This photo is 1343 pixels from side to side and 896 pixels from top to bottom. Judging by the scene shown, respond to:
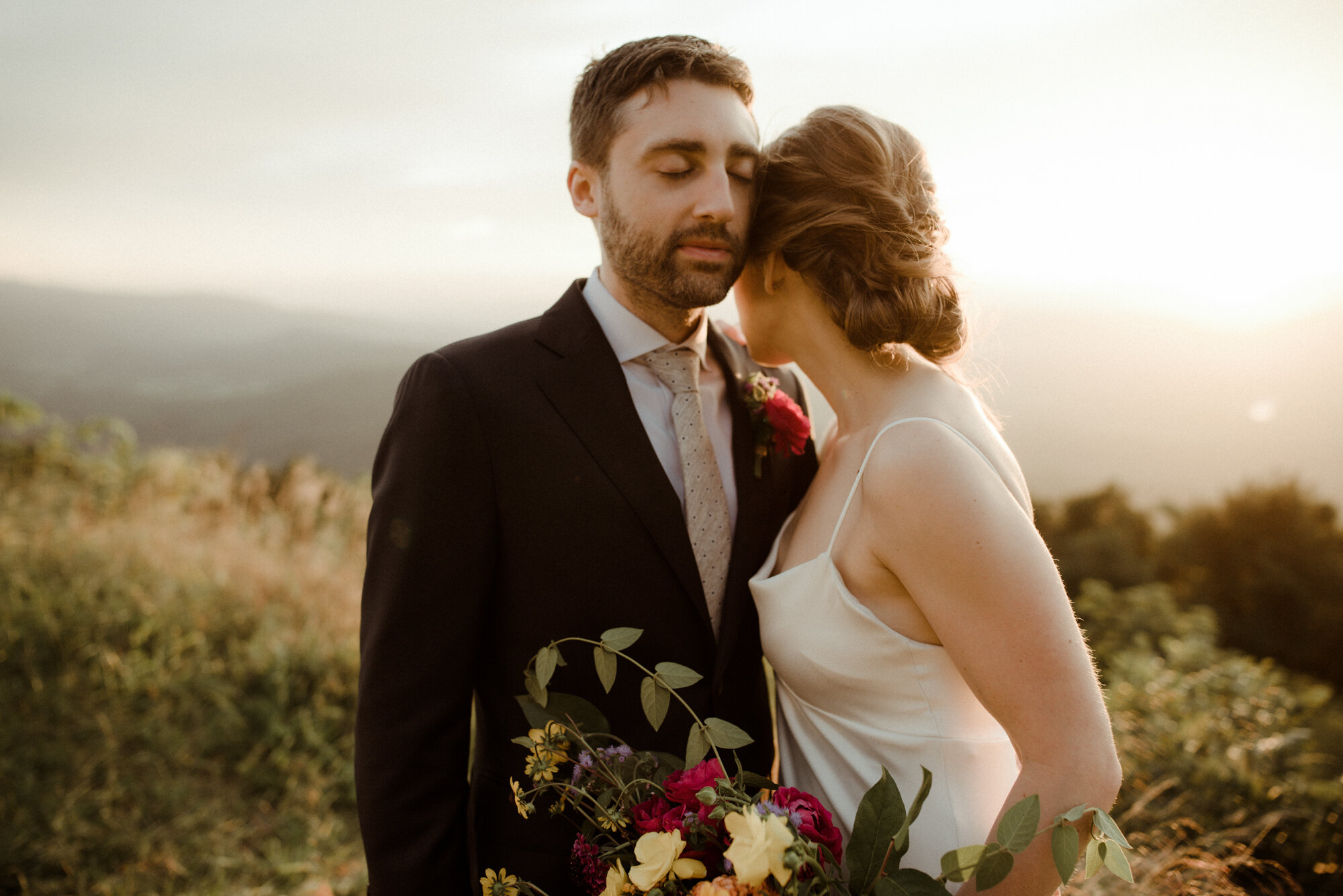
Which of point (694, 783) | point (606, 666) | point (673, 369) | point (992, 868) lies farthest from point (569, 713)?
point (673, 369)

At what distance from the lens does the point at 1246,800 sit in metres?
3.99

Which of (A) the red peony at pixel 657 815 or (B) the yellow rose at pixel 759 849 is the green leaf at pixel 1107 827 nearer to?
(B) the yellow rose at pixel 759 849

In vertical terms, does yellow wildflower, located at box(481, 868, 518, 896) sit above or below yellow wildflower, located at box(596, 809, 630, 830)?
below

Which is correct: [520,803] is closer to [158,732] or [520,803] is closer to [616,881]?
[616,881]

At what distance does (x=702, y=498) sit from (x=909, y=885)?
1.06 meters

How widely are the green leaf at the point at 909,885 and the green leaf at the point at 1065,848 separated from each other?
18 cm

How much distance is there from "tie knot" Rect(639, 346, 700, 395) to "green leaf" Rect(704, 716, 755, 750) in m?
1.06

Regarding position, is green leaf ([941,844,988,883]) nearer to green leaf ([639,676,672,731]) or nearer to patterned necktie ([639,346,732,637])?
green leaf ([639,676,672,731])

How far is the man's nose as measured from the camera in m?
2.05

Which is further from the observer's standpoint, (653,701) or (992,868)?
(653,701)

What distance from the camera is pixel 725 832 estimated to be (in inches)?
47.8

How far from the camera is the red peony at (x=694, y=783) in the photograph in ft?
4.05

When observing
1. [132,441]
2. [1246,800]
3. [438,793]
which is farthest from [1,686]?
[1246,800]

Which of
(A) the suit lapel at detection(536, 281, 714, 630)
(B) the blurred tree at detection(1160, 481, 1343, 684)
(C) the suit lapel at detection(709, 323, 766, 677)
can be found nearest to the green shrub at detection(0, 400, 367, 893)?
(C) the suit lapel at detection(709, 323, 766, 677)
